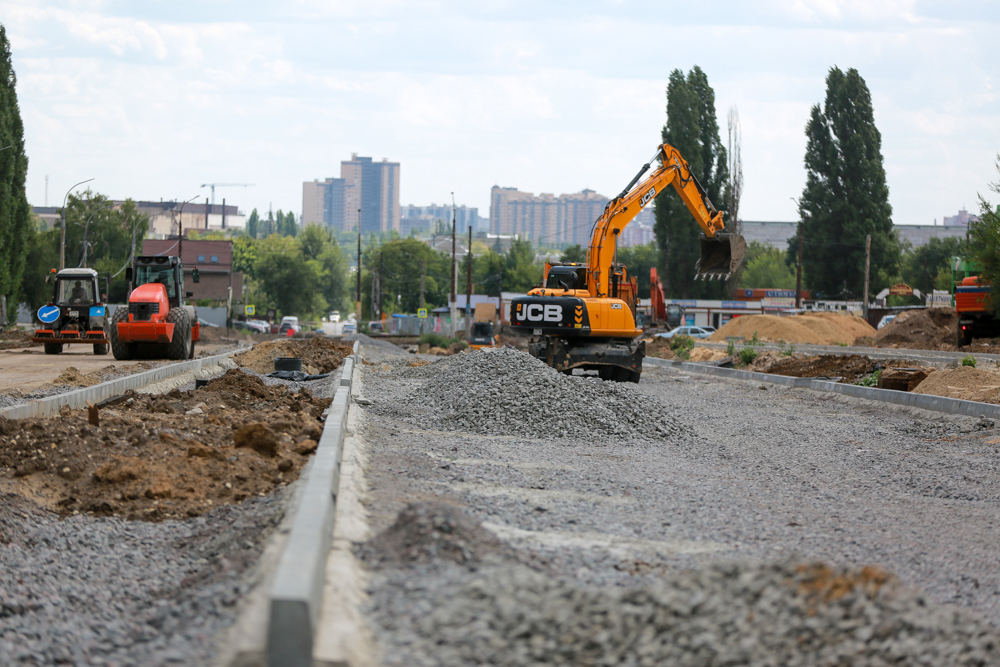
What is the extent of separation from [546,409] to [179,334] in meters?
15.6

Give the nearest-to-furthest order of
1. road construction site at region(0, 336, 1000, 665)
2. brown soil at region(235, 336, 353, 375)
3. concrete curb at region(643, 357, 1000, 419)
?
road construction site at region(0, 336, 1000, 665), concrete curb at region(643, 357, 1000, 419), brown soil at region(235, 336, 353, 375)

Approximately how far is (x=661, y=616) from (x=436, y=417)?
10492 mm

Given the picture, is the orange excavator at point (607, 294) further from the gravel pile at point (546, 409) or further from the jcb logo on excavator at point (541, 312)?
the gravel pile at point (546, 409)

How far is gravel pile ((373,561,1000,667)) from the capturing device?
404cm

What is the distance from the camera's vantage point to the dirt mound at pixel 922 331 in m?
41.0

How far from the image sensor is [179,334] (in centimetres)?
2644

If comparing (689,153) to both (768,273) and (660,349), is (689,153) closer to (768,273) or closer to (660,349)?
(660,349)

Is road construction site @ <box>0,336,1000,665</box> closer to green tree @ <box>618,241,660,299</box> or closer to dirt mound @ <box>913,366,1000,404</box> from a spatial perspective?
dirt mound @ <box>913,366,1000,404</box>

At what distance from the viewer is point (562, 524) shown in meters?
7.09

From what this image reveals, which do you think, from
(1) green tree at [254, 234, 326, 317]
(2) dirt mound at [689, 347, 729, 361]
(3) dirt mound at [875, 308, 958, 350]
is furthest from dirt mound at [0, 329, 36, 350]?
(1) green tree at [254, 234, 326, 317]

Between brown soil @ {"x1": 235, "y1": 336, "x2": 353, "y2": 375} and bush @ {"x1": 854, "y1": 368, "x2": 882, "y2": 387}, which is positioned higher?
bush @ {"x1": 854, "y1": 368, "x2": 882, "y2": 387}

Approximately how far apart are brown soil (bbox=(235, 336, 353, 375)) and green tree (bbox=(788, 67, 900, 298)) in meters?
44.3

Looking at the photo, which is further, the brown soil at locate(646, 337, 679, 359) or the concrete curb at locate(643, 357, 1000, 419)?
the brown soil at locate(646, 337, 679, 359)

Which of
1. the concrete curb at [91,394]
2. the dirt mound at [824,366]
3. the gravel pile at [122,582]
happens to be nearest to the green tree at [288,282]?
the dirt mound at [824,366]
